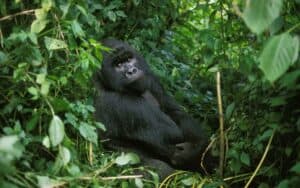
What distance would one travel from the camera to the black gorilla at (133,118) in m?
3.59

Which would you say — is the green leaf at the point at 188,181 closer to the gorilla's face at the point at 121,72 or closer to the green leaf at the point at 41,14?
the gorilla's face at the point at 121,72

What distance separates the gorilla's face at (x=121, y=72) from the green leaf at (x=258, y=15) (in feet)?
6.74

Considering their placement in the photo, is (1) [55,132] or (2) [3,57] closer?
(1) [55,132]

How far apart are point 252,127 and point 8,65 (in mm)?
1186

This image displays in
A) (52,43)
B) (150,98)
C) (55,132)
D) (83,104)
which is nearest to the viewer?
(55,132)

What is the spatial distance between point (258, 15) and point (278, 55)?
0.14m

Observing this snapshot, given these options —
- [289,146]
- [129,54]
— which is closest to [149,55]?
[129,54]

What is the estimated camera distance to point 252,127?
8.71ft

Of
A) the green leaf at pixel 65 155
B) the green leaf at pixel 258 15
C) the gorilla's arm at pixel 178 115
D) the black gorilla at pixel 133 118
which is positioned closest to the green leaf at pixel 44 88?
the green leaf at pixel 65 155

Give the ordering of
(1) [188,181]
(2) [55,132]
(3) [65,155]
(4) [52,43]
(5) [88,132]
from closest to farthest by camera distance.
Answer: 1. (2) [55,132]
2. (3) [65,155]
3. (4) [52,43]
4. (5) [88,132]
5. (1) [188,181]

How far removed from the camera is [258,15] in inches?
62.0

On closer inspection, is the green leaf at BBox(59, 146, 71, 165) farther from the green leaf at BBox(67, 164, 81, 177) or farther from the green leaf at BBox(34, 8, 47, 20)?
the green leaf at BBox(34, 8, 47, 20)

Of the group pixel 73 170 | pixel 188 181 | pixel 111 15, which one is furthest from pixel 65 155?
pixel 111 15

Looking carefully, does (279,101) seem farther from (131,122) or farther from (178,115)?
(178,115)
